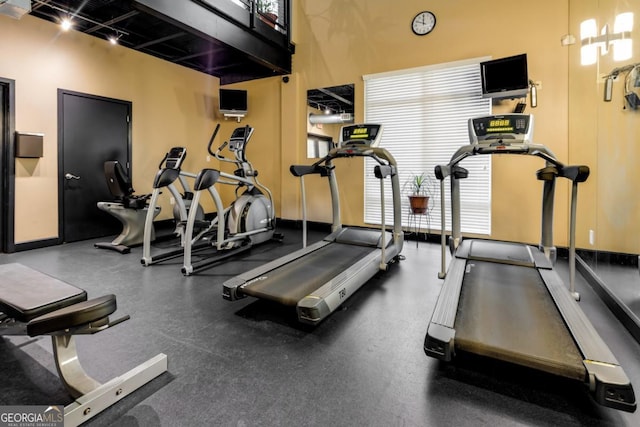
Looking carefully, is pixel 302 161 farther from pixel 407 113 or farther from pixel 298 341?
pixel 298 341

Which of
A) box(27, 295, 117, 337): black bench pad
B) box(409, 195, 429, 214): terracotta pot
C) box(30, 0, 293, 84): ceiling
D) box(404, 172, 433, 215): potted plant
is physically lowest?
box(27, 295, 117, 337): black bench pad

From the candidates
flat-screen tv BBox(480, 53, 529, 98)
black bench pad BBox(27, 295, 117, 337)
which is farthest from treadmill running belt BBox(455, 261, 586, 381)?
flat-screen tv BBox(480, 53, 529, 98)

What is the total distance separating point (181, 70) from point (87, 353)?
6077 mm

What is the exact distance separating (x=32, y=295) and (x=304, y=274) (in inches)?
74.8

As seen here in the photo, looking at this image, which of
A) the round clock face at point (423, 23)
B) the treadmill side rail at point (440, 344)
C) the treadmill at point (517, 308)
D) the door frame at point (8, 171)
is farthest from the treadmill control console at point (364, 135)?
the door frame at point (8, 171)

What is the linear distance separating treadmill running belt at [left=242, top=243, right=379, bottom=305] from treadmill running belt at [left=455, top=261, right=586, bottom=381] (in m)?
1.15

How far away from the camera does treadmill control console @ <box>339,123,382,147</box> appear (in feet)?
12.0

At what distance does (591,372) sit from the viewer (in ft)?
4.76

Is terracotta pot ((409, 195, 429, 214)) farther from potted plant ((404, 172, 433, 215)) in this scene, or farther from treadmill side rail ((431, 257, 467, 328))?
treadmill side rail ((431, 257, 467, 328))

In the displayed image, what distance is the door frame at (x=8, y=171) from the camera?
4301 mm

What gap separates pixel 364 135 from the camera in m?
3.70

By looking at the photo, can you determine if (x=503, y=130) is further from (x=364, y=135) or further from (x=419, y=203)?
(x=419, y=203)

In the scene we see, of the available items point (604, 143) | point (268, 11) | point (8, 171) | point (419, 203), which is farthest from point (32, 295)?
point (268, 11)

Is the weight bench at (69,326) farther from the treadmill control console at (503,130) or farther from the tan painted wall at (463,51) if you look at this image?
the tan painted wall at (463,51)
